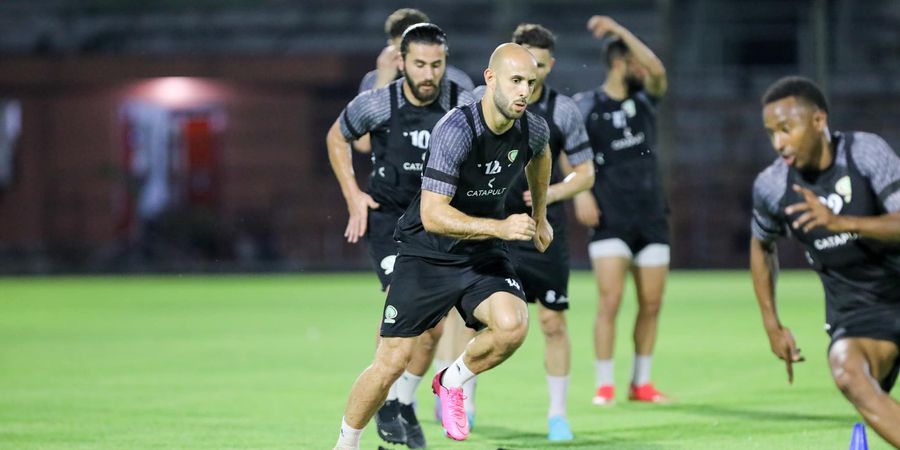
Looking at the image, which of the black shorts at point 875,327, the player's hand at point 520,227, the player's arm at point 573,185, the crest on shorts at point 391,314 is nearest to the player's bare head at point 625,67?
the player's arm at point 573,185

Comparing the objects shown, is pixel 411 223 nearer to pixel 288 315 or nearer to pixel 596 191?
pixel 596 191

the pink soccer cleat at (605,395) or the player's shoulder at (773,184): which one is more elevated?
the player's shoulder at (773,184)

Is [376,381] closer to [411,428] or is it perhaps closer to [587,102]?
[411,428]

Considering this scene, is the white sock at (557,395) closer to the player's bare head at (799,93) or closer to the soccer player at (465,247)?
the soccer player at (465,247)

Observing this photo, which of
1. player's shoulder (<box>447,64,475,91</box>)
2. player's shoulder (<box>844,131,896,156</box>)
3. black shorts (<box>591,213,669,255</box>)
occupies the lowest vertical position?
black shorts (<box>591,213,669,255</box>)

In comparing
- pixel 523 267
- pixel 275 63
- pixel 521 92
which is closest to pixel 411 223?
pixel 521 92

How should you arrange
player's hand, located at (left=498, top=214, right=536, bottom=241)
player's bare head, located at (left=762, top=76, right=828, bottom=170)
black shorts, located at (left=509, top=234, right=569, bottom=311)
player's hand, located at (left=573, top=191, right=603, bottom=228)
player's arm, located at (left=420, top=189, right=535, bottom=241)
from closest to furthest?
player's bare head, located at (left=762, top=76, right=828, bottom=170)
player's hand, located at (left=498, top=214, right=536, bottom=241)
player's arm, located at (left=420, top=189, right=535, bottom=241)
black shorts, located at (left=509, top=234, right=569, bottom=311)
player's hand, located at (left=573, top=191, right=603, bottom=228)

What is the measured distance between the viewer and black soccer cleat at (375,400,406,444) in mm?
8047

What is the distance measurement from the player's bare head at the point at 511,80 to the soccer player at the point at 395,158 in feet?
3.41

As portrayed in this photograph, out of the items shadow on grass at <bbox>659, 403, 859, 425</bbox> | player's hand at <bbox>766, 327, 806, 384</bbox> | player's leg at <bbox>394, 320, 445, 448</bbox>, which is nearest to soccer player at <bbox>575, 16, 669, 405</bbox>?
shadow on grass at <bbox>659, 403, 859, 425</bbox>

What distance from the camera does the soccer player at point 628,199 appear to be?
10250 mm

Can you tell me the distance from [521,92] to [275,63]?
2585 cm

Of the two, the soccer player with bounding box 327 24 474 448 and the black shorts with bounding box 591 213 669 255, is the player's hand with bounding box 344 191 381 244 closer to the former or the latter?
the soccer player with bounding box 327 24 474 448

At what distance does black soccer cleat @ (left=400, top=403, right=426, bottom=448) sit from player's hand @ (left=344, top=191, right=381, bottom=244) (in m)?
1.06
